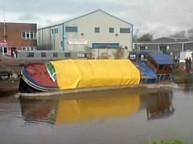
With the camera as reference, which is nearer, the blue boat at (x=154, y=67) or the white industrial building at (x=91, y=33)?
the blue boat at (x=154, y=67)

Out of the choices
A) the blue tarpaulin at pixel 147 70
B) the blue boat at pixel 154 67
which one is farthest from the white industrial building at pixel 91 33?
the blue tarpaulin at pixel 147 70

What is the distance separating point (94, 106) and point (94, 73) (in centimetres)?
676

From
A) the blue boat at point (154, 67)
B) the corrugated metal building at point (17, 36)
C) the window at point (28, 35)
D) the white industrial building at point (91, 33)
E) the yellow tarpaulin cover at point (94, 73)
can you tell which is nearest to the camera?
the yellow tarpaulin cover at point (94, 73)

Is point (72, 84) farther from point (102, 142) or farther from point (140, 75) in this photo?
point (102, 142)

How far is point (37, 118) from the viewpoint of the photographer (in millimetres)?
20188

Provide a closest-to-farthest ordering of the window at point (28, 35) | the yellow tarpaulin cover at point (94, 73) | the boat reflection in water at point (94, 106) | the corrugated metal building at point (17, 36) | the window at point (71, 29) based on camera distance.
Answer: the boat reflection in water at point (94, 106)
the yellow tarpaulin cover at point (94, 73)
the window at point (71, 29)
the corrugated metal building at point (17, 36)
the window at point (28, 35)

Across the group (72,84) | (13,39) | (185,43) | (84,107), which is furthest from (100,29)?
(84,107)

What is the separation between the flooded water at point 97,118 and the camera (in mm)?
15955

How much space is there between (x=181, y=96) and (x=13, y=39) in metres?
40.0

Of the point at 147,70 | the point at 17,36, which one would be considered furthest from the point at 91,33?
the point at 147,70

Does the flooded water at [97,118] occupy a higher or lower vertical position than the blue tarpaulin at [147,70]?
lower

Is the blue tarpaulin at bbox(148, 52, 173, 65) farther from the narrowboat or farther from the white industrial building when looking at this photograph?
the white industrial building

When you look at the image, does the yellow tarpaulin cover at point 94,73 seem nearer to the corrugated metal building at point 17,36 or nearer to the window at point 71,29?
the window at point 71,29

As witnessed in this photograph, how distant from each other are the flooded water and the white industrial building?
2938 cm
